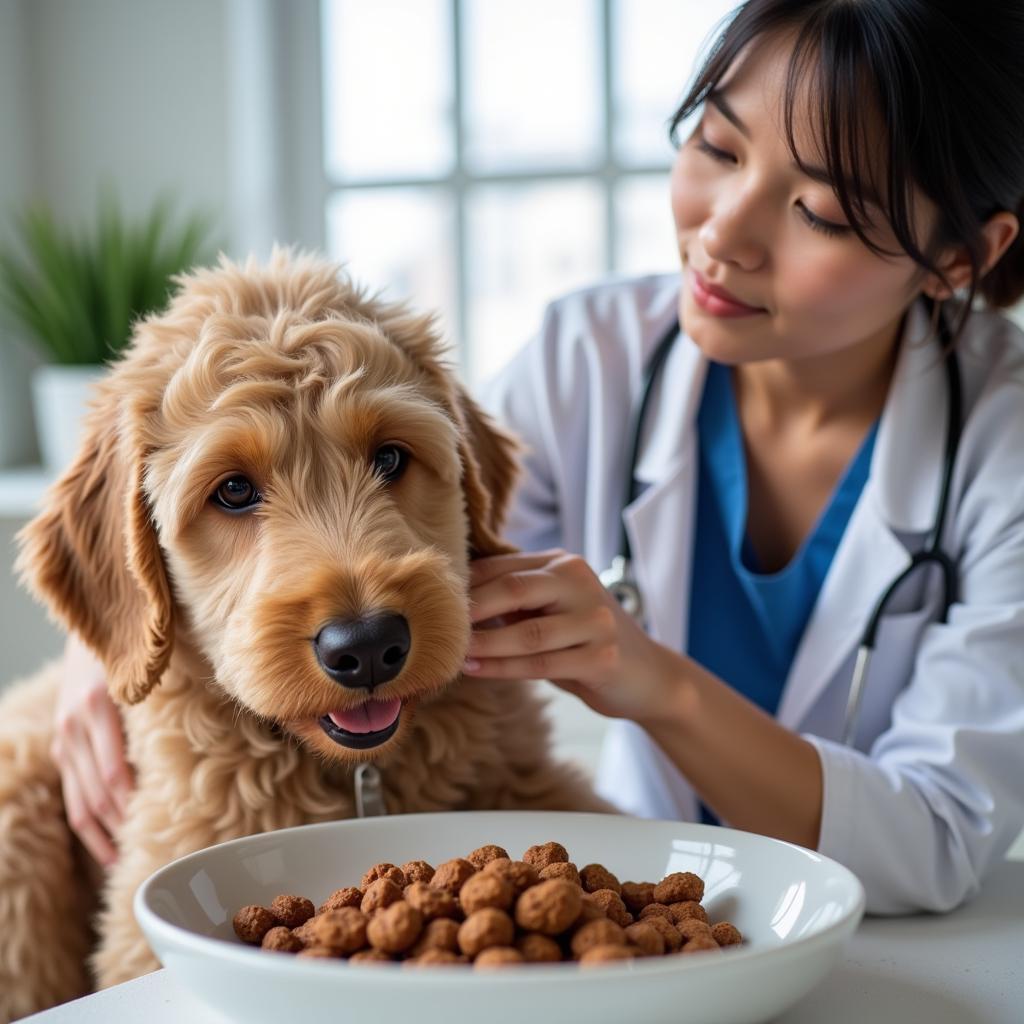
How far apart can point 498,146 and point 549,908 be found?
9.60 ft

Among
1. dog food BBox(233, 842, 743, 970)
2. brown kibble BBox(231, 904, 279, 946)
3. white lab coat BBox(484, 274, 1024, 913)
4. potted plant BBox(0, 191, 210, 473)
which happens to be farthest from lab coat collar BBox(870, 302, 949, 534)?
potted plant BBox(0, 191, 210, 473)

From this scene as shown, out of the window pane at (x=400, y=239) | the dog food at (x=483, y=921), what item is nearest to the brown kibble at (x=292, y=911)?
the dog food at (x=483, y=921)

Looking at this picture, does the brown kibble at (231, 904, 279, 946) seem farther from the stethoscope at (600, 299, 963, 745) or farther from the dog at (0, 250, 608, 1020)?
the stethoscope at (600, 299, 963, 745)

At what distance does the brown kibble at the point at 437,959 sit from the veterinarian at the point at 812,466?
0.42m

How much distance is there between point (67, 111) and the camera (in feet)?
11.7

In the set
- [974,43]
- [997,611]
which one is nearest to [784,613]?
[997,611]

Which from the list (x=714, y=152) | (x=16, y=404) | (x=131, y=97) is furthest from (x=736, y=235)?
(x=16, y=404)

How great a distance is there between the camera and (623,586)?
1698 millimetres

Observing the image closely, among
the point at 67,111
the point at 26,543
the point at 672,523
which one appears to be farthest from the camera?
the point at 67,111

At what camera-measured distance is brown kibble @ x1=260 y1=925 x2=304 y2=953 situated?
2.89 ft

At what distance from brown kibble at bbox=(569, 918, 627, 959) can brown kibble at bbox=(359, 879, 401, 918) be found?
0.15 metres

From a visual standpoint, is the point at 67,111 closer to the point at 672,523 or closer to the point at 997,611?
the point at 672,523

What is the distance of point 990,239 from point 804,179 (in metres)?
0.31

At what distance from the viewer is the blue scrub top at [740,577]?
5.75 ft
